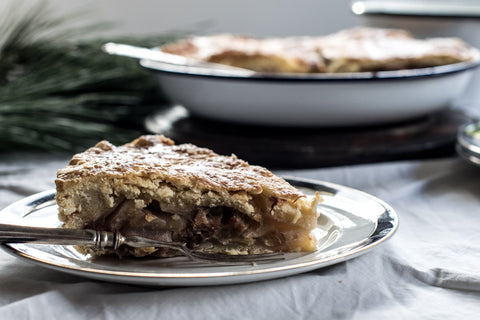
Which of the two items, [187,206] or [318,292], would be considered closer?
[318,292]

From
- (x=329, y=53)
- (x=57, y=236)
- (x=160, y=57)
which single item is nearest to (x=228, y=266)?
(x=57, y=236)

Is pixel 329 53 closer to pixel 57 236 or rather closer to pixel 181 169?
pixel 181 169

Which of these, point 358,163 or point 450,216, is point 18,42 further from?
point 450,216

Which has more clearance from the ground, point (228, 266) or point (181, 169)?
point (181, 169)

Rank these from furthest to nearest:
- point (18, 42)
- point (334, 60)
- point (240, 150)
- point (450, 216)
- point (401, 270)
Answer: point (18, 42), point (334, 60), point (240, 150), point (450, 216), point (401, 270)

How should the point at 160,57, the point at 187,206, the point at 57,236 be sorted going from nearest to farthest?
1. the point at 57,236
2. the point at 187,206
3. the point at 160,57

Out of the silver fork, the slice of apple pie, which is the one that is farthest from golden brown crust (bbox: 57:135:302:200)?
the silver fork

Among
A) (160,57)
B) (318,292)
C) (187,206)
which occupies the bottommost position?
(318,292)

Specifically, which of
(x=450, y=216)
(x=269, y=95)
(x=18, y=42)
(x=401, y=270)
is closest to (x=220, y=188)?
(x=401, y=270)
